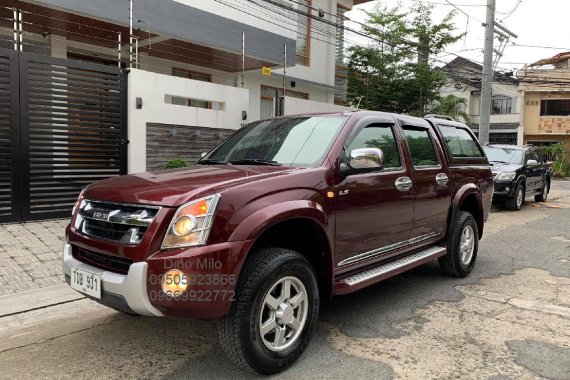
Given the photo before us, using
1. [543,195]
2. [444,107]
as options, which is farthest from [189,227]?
[444,107]

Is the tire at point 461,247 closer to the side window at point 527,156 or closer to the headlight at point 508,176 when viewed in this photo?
the headlight at point 508,176

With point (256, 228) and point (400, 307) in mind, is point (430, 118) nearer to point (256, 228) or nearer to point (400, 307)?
point (400, 307)

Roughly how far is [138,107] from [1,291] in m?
4.32

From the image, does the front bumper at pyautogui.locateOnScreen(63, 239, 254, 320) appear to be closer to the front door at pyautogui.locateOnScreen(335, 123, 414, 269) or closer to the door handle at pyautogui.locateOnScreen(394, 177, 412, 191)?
the front door at pyautogui.locateOnScreen(335, 123, 414, 269)

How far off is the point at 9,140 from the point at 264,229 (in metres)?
5.46

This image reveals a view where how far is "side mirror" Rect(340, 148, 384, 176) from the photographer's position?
3.44 meters

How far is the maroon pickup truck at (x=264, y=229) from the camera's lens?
105 inches

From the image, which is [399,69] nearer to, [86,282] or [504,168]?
[504,168]

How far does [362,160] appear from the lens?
351cm

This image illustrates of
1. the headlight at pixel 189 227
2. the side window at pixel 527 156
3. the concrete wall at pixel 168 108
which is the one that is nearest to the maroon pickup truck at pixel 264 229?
the headlight at pixel 189 227

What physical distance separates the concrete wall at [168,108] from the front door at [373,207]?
523cm

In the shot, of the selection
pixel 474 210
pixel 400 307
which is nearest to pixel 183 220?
pixel 400 307

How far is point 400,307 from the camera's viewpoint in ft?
14.3

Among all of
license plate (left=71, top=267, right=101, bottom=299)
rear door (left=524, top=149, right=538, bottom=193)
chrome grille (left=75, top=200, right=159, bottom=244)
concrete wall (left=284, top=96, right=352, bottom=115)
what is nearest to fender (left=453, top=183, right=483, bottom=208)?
chrome grille (left=75, top=200, right=159, bottom=244)
